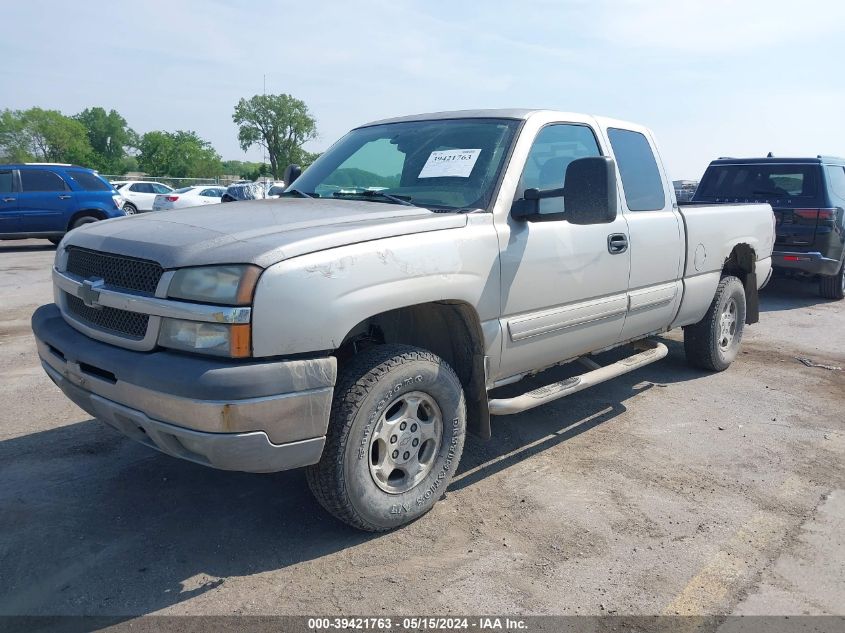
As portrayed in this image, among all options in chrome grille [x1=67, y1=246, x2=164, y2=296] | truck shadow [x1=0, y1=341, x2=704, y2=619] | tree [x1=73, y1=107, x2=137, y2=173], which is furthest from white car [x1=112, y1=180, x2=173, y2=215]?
tree [x1=73, y1=107, x2=137, y2=173]

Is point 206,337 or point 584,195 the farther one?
point 584,195

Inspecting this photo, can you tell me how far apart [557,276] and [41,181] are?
14.1 metres

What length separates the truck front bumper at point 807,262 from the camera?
9156mm

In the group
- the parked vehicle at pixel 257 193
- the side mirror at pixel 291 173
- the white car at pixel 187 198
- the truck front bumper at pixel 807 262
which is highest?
the side mirror at pixel 291 173

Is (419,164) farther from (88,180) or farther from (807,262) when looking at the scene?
(88,180)

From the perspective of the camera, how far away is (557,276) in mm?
3771

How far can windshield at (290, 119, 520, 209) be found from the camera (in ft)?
11.8

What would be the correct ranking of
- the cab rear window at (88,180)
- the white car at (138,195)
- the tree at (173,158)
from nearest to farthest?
the cab rear window at (88,180) < the white car at (138,195) < the tree at (173,158)

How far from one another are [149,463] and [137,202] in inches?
954

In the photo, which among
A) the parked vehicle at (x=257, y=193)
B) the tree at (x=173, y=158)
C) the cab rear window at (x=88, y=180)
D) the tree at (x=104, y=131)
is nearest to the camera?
the parked vehicle at (x=257, y=193)

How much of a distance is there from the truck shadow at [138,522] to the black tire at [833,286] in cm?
736

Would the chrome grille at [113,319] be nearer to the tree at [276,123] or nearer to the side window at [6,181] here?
the side window at [6,181]

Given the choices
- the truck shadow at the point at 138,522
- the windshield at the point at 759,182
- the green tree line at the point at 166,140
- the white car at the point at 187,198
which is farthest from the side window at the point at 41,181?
the green tree line at the point at 166,140

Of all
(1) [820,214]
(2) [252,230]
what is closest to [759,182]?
(1) [820,214]
